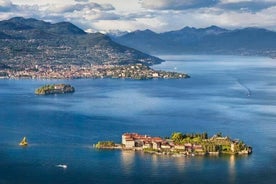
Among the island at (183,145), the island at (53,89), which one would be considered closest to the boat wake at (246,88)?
the island at (53,89)

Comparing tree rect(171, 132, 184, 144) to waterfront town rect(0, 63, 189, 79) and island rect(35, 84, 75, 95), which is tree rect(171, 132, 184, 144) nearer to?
island rect(35, 84, 75, 95)

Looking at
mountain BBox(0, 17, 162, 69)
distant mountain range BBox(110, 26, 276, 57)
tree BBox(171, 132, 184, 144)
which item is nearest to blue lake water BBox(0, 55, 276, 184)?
tree BBox(171, 132, 184, 144)

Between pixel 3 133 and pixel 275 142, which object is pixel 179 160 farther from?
pixel 3 133

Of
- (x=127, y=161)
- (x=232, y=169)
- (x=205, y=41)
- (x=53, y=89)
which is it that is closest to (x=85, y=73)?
(x=53, y=89)

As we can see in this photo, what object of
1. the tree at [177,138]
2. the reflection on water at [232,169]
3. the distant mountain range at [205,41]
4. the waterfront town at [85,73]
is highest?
the distant mountain range at [205,41]

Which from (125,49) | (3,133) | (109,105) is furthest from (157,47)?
(3,133)

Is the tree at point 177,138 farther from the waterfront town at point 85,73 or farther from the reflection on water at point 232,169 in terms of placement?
the waterfront town at point 85,73

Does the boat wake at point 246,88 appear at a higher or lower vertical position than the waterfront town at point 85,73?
lower
